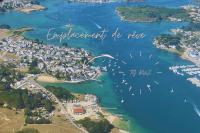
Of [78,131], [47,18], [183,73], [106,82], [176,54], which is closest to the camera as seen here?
[78,131]

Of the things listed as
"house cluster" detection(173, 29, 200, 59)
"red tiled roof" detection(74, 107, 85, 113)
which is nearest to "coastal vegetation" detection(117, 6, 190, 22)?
"house cluster" detection(173, 29, 200, 59)

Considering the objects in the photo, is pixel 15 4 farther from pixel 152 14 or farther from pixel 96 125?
pixel 96 125

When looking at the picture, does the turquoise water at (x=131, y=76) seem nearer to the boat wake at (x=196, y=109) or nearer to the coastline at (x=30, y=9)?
the boat wake at (x=196, y=109)

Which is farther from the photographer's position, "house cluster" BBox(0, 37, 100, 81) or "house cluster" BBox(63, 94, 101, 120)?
"house cluster" BBox(0, 37, 100, 81)

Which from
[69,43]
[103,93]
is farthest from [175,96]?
[69,43]

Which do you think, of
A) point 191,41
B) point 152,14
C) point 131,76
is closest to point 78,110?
point 131,76

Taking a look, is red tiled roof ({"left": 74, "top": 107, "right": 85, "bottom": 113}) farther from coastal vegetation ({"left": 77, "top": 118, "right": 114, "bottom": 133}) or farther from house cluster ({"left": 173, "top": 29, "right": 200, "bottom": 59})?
house cluster ({"left": 173, "top": 29, "right": 200, "bottom": 59})

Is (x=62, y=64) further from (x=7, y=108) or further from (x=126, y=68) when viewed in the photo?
(x=7, y=108)
